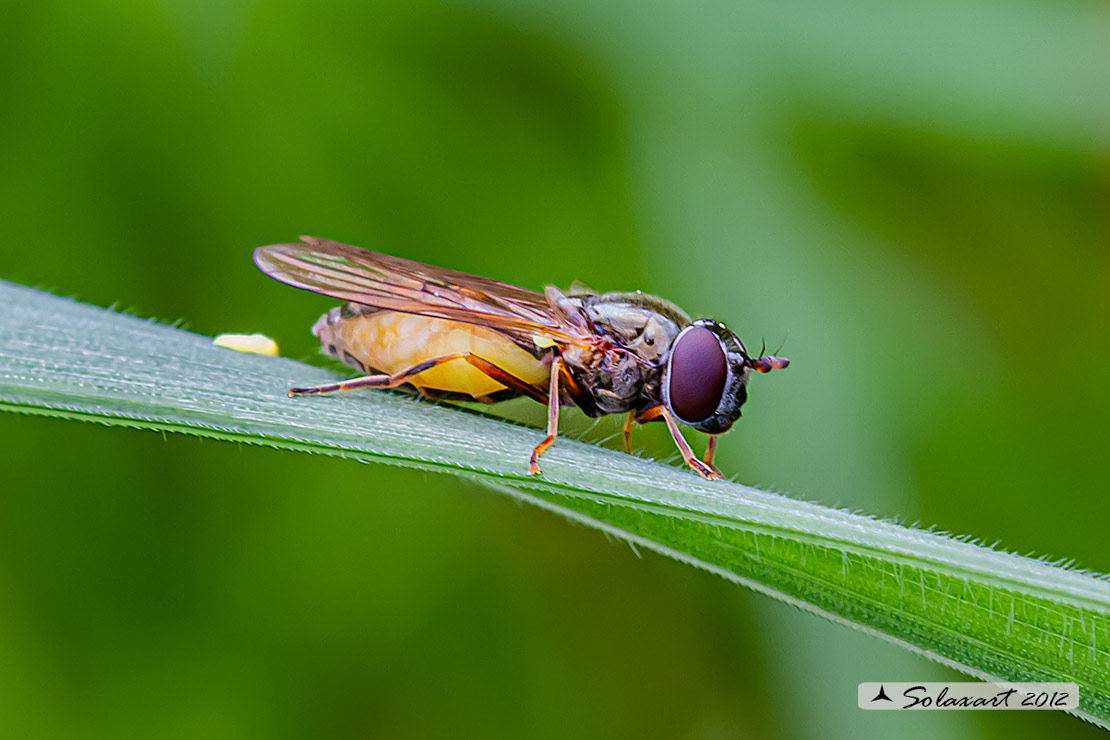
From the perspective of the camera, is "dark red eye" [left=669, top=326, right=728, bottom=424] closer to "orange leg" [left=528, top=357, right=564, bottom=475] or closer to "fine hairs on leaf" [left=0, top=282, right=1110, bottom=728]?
"orange leg" [left=528, top=357, right=564, bottom=475]

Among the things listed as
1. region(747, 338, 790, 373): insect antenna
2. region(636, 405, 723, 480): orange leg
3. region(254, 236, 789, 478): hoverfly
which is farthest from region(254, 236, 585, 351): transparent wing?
region(747, 338, 790, 373): insect antenna

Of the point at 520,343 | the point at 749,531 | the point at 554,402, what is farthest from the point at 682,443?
the point at 749,531

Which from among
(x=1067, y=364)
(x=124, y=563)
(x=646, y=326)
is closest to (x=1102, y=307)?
(x=1067, y=364)

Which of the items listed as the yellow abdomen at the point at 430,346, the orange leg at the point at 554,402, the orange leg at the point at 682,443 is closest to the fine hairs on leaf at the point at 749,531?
the orange leg at the point at 554,402

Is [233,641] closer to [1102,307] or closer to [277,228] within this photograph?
[277,228]

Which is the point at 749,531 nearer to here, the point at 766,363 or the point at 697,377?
the point at 697,377
